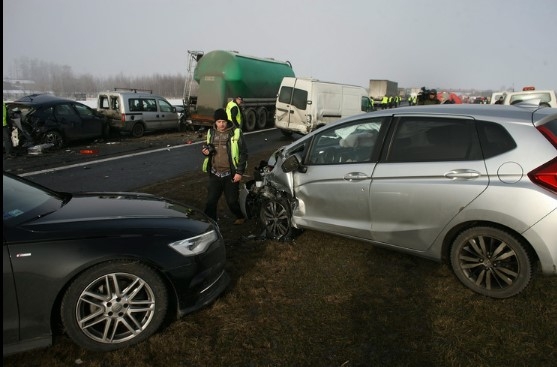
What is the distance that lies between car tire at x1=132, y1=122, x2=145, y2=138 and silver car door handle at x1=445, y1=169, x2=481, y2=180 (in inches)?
553

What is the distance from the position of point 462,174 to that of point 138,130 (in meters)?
14.4

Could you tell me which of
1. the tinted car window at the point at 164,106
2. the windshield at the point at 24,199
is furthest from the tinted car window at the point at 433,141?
the tinted car window at the point at 164,106

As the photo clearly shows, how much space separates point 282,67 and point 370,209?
1872cm

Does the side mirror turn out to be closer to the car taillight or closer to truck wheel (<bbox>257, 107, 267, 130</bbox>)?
the car taillight

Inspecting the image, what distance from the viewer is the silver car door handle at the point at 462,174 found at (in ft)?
10.8

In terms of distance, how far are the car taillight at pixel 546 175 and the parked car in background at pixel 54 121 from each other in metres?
12.7

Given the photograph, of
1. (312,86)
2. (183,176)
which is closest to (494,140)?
(183,176)

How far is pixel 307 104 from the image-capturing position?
15062mm

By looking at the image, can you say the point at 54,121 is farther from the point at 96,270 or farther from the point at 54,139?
the point at 96,270

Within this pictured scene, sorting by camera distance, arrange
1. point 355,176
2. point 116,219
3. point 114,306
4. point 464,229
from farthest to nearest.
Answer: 1. point 355,176
2. point 464,229
3. point 116,219
4. point 114,306

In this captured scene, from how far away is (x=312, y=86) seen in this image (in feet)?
49.2

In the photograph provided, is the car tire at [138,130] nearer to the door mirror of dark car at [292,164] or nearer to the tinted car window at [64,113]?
the tinted car window at [64,113]

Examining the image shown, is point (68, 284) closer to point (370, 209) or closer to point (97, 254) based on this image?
point (97, 254)

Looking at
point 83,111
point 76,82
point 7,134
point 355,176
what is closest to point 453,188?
point 355,176
